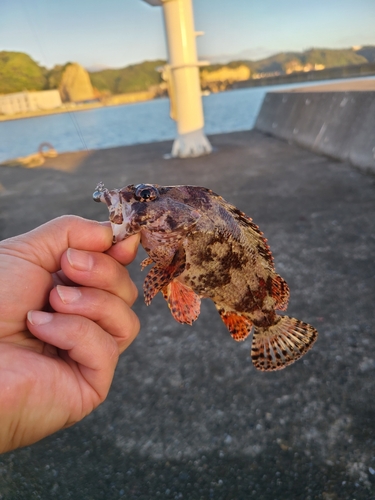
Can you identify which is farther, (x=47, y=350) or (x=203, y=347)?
(x=203, y=347)

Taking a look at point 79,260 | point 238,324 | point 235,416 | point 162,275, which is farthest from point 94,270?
point 235,416

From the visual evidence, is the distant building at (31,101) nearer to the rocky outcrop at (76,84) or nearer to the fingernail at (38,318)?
the rocky outcrop at (76,84)

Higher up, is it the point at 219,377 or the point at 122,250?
the point at 122,250

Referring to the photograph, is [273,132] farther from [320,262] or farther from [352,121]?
[320,262]

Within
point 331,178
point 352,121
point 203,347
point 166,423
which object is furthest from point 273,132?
point 166,423

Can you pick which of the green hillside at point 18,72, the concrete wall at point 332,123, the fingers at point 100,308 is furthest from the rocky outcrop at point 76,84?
the concrete wall at point 332,123

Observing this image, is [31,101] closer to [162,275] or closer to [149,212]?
[149,212]

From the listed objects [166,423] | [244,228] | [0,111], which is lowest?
[166,423]

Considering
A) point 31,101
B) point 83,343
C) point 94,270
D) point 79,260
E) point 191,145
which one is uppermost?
point 31,101
